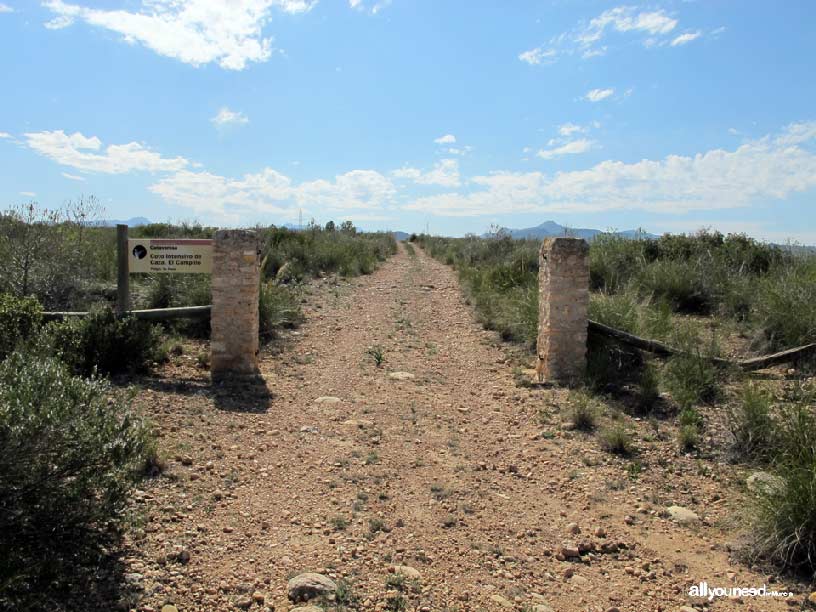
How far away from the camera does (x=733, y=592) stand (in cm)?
372

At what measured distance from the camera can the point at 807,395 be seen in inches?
264

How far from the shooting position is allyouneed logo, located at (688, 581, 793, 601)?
3.68 metres

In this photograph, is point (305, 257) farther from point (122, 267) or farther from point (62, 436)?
point (62, 436)

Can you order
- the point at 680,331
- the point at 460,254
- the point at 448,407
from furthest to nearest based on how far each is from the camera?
the point at 460,254
the point at 680,331
the point at 448,407

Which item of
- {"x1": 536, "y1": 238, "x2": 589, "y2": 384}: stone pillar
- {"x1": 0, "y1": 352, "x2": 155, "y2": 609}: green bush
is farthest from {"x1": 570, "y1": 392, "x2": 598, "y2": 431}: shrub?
{"x1": 0, "y1": 352, "x2": 155, "y2": 609}: green bush

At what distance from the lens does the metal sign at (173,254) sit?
8172 millimetres

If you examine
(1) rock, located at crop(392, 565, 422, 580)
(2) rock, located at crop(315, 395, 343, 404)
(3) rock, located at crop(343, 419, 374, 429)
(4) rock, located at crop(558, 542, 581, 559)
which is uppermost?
(2) rock, located at crop(315, 395, 343, 404)

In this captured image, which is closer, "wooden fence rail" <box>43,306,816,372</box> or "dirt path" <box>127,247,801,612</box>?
"dirt path" <box>127,247,801,612</box>

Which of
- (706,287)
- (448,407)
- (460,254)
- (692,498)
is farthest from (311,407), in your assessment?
(460,254)

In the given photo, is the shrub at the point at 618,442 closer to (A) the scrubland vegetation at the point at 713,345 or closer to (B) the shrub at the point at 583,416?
(A) the scrubland vegetation at the point at 713,345

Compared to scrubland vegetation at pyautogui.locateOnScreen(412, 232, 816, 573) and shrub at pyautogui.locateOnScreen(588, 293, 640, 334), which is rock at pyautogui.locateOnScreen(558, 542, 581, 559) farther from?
shrub at pyautogui.locateOnScreen(588, 293, 640, 334)

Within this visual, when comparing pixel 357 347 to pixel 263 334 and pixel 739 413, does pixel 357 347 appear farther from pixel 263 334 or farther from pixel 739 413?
pixel 739 413

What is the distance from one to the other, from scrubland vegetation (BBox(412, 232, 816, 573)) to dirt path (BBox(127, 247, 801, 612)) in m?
0.39

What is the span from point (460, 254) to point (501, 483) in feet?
75.6
